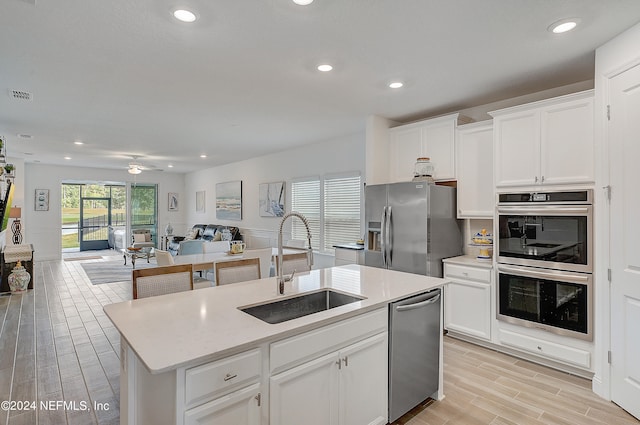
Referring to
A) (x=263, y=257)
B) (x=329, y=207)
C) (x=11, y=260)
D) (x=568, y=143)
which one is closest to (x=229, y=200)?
(x=329, y=207)

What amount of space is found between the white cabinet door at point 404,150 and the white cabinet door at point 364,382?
106 inches

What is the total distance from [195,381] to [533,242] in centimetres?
307

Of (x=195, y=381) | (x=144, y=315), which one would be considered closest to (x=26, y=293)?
(x=144, y=315)

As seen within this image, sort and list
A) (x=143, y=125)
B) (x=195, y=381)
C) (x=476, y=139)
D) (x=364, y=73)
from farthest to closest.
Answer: (x=143, y=125), (x=476, y=139), (x=364, y=73), (x=195, y=381)

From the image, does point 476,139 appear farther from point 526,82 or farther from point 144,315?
point 144,315

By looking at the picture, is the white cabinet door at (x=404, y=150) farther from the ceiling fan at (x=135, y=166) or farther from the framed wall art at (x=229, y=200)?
the ceiling fan at (x=135, y=166)

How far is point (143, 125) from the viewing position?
195 inches

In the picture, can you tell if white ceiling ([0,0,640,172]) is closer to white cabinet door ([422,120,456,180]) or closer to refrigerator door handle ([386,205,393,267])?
white cabinet door ([422,120,456,180])

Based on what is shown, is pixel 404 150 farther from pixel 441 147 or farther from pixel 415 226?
pixel 415 226

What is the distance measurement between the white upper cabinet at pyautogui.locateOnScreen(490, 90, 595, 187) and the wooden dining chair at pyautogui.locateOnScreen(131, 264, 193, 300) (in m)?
3.02

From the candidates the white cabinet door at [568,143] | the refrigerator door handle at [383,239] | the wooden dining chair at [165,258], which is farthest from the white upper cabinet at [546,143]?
the wooden dining chair at [165,258]

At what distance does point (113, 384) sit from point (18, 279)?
4.20 m

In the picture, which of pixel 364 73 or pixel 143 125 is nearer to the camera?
pixel 364 73

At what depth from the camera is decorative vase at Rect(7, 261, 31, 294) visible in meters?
5.39
